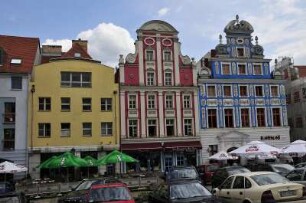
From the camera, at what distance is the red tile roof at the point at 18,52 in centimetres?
3991

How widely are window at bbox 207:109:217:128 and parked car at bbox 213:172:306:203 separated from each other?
30.2m

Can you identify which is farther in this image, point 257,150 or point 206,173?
point 206,173

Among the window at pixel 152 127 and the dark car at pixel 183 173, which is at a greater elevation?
the window at pixel 152 127

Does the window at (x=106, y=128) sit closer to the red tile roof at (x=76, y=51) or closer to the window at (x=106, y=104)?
the window at (x=106, y=104)

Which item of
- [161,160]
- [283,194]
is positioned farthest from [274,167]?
[161,160]

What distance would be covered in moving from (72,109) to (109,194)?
1099 inches

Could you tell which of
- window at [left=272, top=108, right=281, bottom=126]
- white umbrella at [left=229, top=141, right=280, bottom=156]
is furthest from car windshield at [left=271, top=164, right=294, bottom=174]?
window at [left=272, top=108, right=281, bottom=126]

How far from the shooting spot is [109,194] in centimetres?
1381

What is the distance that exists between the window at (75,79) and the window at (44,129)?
4.34m

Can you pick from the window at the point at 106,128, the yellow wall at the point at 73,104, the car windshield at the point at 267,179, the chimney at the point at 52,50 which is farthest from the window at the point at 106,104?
the car windshield at the point at 267,179

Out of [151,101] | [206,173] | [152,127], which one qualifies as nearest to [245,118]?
[152,127]

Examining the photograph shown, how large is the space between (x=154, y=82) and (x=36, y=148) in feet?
45.5

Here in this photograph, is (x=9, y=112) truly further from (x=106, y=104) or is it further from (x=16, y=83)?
(x=106, y=104)

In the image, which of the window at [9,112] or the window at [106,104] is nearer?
the window at [9,112]
